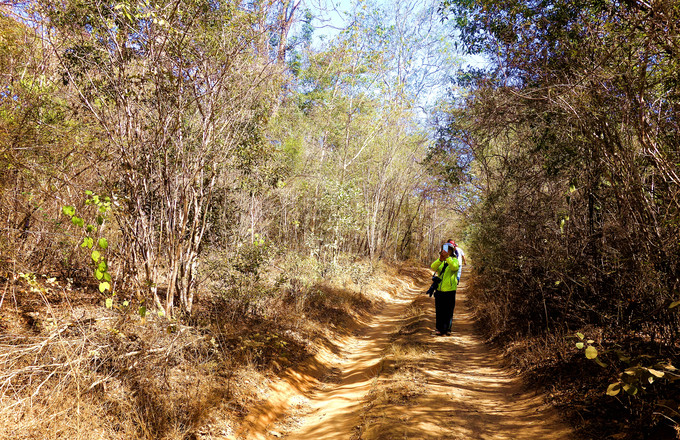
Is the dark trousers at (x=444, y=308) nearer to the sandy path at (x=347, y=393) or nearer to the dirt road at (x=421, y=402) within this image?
the dirt road at (x=421, y=402)

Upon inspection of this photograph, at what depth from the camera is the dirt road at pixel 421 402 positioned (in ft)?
14.0

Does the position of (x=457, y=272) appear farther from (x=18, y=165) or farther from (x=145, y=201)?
(x=18, y=165)

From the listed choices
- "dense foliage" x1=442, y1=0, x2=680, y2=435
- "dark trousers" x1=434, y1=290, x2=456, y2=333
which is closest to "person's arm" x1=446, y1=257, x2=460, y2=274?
"dark trousers" x1=434, y1=290, x2=456, y2=333

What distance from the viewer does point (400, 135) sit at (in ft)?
63.2

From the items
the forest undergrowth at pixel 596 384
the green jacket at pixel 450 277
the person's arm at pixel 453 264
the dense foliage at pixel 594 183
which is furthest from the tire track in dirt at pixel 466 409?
the person's arm at pixel 453 264

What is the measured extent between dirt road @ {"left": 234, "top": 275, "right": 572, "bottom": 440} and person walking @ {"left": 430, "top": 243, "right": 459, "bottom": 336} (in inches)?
13.9

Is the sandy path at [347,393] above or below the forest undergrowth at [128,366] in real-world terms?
below

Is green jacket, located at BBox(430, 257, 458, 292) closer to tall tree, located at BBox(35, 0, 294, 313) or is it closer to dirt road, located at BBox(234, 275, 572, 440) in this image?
dirt road, located at BBox(234, 275, 572, 440)

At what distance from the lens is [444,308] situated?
27.3 ft

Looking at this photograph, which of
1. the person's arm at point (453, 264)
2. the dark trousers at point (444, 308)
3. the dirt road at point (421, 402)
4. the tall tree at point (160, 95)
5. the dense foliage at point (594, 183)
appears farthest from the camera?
the dark trousers at point (444, 308)

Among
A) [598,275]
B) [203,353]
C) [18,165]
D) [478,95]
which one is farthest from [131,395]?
[478,95]

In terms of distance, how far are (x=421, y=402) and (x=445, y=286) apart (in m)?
3.41

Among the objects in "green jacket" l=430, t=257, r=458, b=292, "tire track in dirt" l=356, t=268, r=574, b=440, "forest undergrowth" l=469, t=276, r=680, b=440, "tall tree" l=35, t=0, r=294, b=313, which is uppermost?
"tall tree" l=35, t=0, r=294, b=313

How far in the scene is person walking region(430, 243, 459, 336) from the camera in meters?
7.91
